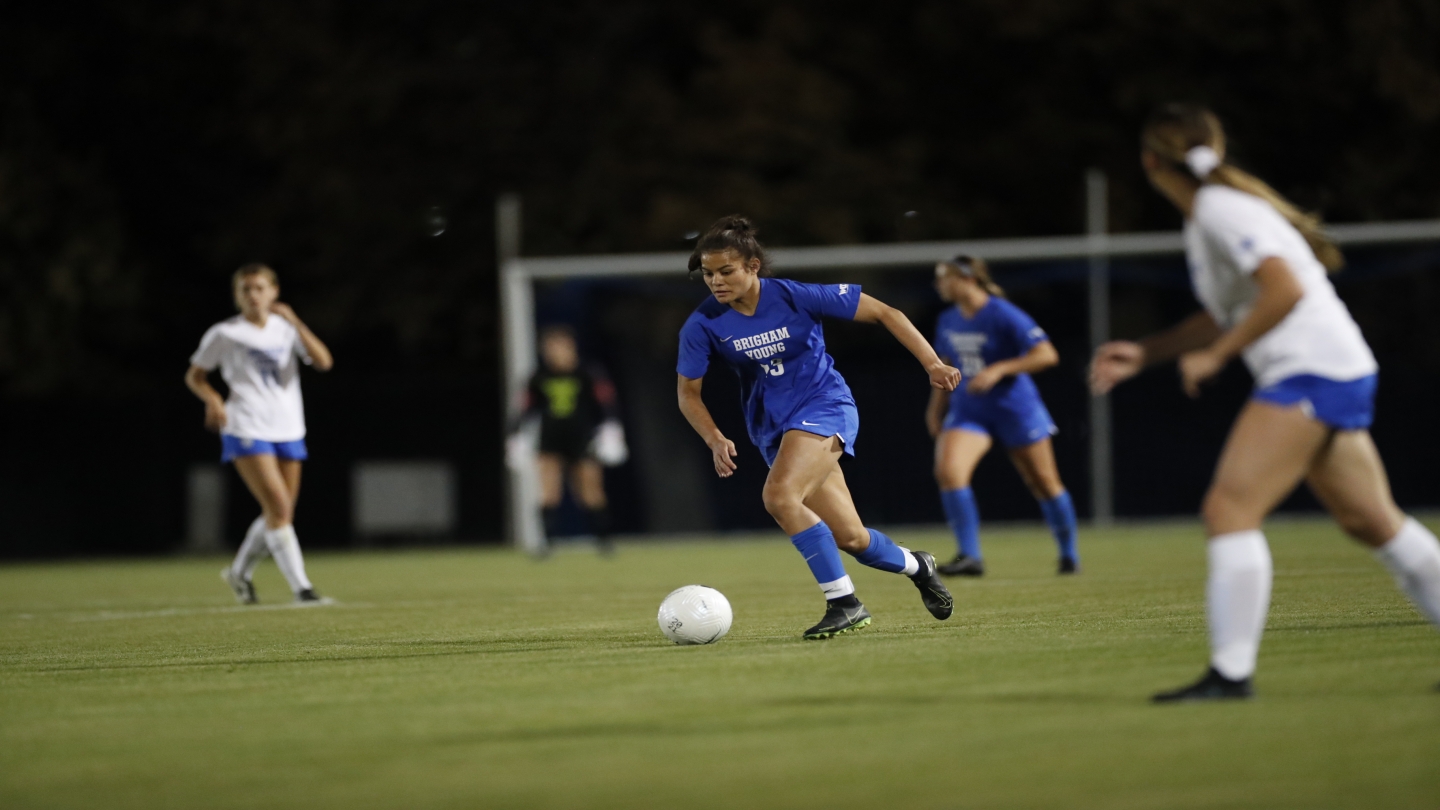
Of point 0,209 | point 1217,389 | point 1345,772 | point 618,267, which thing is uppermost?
point 0,209

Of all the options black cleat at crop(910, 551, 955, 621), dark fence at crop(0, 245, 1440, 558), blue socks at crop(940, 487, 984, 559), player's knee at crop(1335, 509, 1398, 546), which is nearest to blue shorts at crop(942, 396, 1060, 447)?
blue socks at crop(940, 487, 984, 559)

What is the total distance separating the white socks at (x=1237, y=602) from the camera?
5.41m

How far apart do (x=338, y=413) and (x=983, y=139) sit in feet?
31.4

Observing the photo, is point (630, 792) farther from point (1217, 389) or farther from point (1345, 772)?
point (1217, 389)

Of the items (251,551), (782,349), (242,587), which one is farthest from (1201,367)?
(242,587)

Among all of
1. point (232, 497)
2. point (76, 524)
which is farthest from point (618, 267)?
point (76, 524)

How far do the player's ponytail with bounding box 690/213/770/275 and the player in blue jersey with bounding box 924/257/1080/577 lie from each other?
4.28m

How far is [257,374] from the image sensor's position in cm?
Answer: 1123

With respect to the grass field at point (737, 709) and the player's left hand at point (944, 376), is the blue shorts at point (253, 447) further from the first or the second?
the player's left hand at point (944, 376)

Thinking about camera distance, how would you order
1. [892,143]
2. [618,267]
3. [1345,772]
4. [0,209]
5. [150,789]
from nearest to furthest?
[1345,772] → [150,789] → [618,267] → [0,209] → [892,143]

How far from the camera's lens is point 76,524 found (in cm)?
2525

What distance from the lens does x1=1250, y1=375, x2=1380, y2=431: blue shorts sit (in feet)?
17.7

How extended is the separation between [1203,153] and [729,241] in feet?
8.61

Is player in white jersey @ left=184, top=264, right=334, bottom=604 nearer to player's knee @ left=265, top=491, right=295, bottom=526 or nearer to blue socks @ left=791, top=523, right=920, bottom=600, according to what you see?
player's knee @ left=265, top=491, right=295, bottom=526
